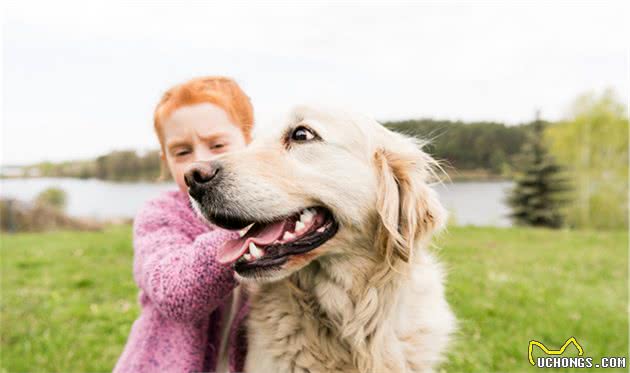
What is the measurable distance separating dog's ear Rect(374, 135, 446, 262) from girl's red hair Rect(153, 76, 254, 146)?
93cm

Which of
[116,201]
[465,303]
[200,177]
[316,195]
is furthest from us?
[116,201]

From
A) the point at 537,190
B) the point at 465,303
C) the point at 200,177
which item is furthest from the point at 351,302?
the point at 537,190

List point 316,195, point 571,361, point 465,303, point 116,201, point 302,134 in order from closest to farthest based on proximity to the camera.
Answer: point 316,195, point 302,134, point 571,361, point 465,303, point 116,201

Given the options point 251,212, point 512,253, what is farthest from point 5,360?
point 512,253

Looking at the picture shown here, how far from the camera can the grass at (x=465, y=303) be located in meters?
4.50

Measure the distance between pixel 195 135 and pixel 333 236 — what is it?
0.95m

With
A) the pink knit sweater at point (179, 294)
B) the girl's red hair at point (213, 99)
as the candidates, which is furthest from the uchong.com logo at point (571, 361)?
the girl's red hair at point (213, 99)

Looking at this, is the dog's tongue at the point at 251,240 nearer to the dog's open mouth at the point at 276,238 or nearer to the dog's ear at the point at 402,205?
the dog's open mouth at the point at 276,238

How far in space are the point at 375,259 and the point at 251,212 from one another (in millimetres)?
659

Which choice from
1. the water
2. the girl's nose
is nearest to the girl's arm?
the girl's nose

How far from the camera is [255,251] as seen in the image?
6.54 feet

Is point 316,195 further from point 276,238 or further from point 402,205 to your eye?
point 402,205

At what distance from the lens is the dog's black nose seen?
1950 mm

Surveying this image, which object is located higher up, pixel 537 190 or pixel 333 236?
pixel 333 236
